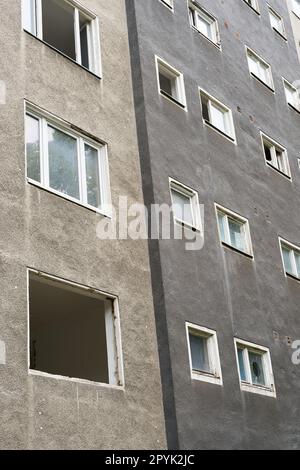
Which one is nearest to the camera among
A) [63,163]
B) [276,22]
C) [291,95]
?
[63,163]

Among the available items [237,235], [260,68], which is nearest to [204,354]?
[237,235]

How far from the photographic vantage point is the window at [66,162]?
37.2ft

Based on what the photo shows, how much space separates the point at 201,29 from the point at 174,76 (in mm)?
3026

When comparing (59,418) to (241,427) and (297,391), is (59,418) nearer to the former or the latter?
(241,427)

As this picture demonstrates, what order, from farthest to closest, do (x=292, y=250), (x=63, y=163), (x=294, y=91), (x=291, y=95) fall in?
1. (x=294, y=91)
2. (x=291, y=95)
3. (x=292, y=250)
4. (x=63, y=163)

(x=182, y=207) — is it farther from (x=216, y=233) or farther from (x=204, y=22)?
(x=204, y=22)

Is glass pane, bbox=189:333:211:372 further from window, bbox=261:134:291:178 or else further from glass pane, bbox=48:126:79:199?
window, bbox=261:134:291:178

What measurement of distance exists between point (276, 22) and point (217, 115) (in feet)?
26.9

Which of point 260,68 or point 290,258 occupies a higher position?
point 260,68

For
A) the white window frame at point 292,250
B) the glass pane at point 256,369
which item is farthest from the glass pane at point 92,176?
the white window frame at point 292,250

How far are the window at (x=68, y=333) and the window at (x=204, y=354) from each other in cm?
154

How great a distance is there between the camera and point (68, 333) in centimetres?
1429

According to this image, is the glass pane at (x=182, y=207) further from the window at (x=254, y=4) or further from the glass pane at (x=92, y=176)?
the window at (x=254, y=4)
